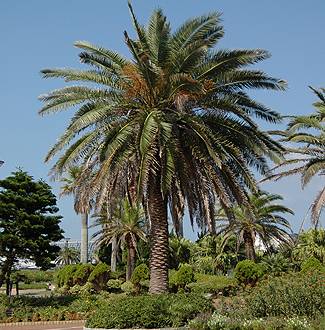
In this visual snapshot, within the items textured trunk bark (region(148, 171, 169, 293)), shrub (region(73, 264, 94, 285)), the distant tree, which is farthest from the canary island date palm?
shrub (region(73, 264, 94, 285))

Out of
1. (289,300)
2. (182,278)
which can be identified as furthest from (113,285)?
(289,300)

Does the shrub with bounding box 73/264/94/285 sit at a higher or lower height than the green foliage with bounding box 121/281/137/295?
higher

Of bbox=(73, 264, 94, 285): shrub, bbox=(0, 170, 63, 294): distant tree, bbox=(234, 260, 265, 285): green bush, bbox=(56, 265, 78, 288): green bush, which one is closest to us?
bbox=(0, 170, 63, 294): distant tree

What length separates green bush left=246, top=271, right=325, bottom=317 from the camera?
14.5 m

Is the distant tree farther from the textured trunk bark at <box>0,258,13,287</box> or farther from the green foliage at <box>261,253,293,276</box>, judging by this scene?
the green foliage at <box>261,253,293,276</box>

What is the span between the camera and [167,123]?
17500mm

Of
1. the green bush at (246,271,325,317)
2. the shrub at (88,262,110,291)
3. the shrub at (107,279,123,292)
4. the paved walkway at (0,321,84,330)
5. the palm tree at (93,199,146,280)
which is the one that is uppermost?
the palm tree at (93,199,146,280)

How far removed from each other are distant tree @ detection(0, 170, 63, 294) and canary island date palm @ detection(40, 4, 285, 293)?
9622mm

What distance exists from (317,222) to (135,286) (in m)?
15.8

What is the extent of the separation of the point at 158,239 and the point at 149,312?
11.5ft

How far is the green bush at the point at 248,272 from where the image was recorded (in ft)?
107

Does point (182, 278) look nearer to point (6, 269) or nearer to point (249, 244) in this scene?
point (249, 244)

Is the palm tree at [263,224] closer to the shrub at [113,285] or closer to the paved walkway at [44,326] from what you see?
the shrub at [113,285]

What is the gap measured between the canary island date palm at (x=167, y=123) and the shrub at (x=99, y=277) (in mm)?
18163
